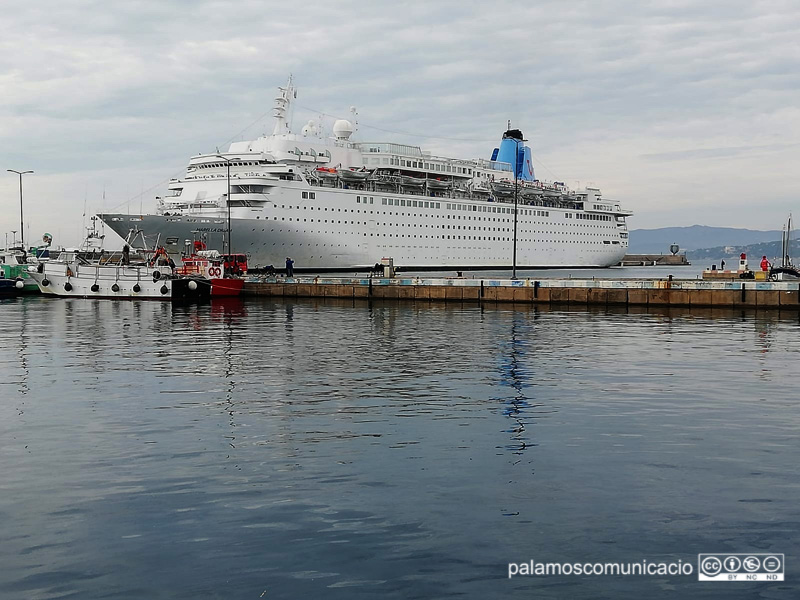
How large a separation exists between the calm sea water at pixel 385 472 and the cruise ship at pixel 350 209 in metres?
41.8

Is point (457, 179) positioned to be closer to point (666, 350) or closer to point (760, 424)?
point (666, 350)

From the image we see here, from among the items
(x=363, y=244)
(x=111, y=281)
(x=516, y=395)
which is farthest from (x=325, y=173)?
(x=516, y=395)

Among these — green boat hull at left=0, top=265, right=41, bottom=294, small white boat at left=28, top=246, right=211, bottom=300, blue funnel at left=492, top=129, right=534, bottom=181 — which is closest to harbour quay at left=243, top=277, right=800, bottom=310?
small white boat at left=28, top=246, right=211, bottom=300

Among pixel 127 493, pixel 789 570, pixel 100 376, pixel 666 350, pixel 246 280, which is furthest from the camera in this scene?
pixel 246 280

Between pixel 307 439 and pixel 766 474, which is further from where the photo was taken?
pixel 307 439

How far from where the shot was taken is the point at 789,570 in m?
7.86

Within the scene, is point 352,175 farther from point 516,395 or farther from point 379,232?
point 516,395

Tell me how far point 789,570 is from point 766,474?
3.47 m

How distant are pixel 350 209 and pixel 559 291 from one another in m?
31.9

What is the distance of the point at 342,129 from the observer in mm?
84000

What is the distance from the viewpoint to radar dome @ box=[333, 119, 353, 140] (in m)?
84.1

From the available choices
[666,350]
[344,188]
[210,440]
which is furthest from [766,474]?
[344,188]

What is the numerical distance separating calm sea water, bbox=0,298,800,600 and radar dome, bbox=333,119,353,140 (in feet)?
206

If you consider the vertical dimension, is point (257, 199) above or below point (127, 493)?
above
